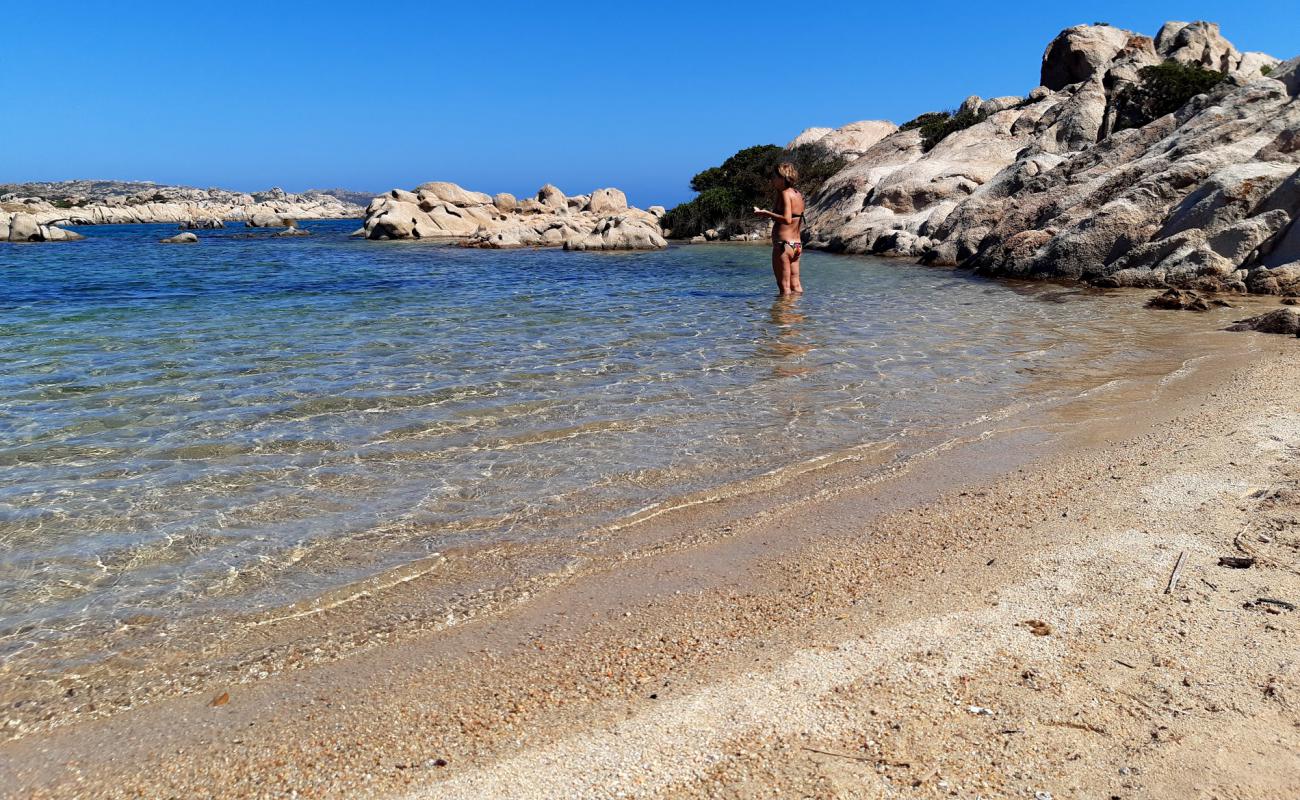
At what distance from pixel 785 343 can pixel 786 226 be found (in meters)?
5.33

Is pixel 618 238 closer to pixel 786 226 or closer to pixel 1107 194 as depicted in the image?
pixel 1107 194

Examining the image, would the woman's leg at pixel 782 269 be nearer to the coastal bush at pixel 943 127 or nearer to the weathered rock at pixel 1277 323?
the weathered rock at pixel 1277 323

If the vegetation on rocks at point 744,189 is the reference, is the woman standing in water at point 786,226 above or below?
below

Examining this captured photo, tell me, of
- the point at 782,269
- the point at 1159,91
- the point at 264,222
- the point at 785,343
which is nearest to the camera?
the point at 785,343

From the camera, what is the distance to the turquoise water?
472cm

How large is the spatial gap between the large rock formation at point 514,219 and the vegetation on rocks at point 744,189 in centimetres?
193

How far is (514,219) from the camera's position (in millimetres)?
53906

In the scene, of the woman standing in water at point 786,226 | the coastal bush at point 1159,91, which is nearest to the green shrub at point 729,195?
the coastal bush at point 1159,91

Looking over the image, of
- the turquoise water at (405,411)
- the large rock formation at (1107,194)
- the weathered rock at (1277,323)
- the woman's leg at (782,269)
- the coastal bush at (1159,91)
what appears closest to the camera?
the turquoise water at (405,411)

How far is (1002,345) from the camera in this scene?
11.0 m

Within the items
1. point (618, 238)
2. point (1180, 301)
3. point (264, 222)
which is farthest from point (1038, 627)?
point (264, 222)

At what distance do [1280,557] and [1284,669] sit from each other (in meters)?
1.17

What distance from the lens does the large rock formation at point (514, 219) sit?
123 ft

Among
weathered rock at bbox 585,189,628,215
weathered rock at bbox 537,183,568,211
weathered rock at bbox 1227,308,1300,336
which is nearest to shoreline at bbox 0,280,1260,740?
weathered rock at bbox 1227,308,1300,336
